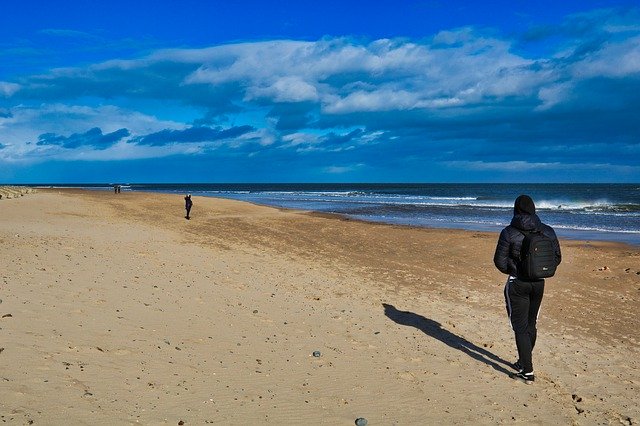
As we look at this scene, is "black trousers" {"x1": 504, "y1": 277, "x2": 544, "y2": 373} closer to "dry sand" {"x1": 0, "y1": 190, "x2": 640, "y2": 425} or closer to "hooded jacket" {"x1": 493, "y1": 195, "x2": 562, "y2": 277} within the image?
"hooded jacket" {"x1": 493, "y1": 195, "x2": 562, "y2": 277}

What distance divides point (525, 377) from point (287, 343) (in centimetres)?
306

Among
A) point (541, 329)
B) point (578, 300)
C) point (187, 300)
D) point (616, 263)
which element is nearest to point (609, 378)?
point (541, 329)

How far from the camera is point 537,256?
5.98 metres

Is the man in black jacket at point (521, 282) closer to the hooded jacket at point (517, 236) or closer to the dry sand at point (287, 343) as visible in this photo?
the hooded jacket at point (517, 236)

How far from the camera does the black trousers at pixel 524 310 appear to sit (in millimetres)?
6219

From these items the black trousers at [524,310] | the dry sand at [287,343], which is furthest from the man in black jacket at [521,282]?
the dry sand at [287,343]

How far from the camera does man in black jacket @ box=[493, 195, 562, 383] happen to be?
6.13 metres

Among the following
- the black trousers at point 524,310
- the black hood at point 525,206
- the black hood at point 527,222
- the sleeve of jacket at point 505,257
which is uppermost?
the black hood at point 525,206

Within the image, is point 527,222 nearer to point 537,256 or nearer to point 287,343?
point 537,256

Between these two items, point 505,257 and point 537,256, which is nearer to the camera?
point 537,256

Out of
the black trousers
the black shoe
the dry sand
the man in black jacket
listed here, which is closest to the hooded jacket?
the man in black jacket

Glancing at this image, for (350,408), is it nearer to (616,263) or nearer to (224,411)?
(224,411)

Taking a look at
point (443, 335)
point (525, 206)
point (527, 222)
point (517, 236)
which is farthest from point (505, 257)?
point (443, 335)

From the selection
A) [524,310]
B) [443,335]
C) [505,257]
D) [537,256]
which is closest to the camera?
[537,256]
